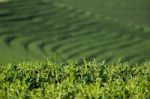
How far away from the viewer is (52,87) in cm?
398

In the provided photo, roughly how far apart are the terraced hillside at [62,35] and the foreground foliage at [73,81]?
614cm

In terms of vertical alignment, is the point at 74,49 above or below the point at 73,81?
above

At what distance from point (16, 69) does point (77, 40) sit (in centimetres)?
973

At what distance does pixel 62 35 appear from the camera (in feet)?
48.7

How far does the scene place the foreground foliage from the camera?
3.83 metres

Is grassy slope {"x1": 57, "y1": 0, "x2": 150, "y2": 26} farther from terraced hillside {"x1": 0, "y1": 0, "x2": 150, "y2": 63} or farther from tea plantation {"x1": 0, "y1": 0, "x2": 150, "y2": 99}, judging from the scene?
terraced hillside {"x1": 0, "y1": 0, "x2": 150, "y2": 63}

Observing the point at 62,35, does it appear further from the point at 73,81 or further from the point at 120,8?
the point at 73,81

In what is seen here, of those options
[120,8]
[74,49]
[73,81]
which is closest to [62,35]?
[74,49]

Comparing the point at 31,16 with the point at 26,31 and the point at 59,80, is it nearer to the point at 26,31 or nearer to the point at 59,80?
the point at 26,31

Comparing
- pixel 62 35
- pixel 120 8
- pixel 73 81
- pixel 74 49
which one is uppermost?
pixel 120 8

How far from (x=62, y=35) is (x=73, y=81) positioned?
34.6 ft

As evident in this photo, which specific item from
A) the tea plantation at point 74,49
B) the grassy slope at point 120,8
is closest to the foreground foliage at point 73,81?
the tea plantation at point 74,49

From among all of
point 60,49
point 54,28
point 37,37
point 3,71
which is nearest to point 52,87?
point 3,71

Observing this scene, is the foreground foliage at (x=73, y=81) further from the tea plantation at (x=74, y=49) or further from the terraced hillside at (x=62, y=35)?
the terraced hillside at (x=62, y=35)
